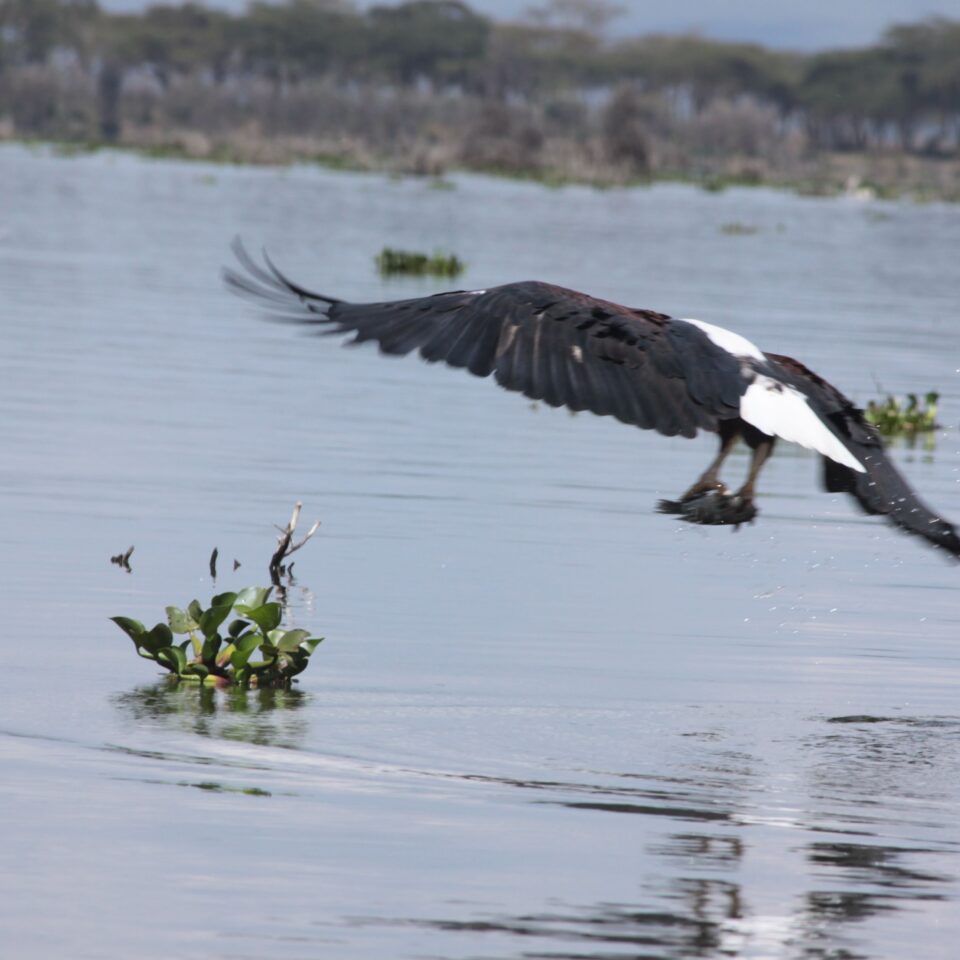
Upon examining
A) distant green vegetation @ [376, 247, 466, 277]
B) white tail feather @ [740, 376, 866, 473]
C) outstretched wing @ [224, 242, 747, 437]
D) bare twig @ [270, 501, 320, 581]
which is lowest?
bare twig @ [270, 501, 320, 581]

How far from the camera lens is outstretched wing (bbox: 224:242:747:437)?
835cm

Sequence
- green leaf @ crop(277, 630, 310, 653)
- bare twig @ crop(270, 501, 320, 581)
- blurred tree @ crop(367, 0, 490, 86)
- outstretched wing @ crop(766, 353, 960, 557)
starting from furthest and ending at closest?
blurred tree @ crop(367, 0, 490, 86)
bare twig @ crop(270, 501, 320, 581)
green leaf @ crop(277, 630, 310, 653)
outstretched wing @ crop(766, 353, 960, 557)

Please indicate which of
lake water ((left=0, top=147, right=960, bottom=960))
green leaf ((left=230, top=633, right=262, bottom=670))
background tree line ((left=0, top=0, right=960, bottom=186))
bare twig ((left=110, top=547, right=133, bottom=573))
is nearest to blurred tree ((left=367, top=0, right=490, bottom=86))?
background tree line ((left=0, top=0, right=960, bottom=186))

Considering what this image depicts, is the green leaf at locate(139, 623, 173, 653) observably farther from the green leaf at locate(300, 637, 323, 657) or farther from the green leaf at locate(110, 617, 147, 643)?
the green leaf at locate(300, 637, 323, 657)

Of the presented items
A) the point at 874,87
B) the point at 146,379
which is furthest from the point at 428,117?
the point at 146,379

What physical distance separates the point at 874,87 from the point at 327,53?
86.2 ft

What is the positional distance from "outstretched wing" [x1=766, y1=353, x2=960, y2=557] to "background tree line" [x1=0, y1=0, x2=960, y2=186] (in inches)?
3227

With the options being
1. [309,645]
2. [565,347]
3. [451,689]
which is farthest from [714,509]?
[309,645]

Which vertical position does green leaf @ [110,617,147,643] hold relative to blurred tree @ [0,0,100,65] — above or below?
below

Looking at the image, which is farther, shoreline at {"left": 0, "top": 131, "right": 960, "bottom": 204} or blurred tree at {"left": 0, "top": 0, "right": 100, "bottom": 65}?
blurred tree at {"left": 0, "top": 0, "right": 100, "bottom": 65}

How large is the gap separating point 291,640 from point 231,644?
267 millimetres

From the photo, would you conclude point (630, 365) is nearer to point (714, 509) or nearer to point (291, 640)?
point (714, 509)

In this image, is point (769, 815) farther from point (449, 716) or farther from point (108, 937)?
point (108, 937)

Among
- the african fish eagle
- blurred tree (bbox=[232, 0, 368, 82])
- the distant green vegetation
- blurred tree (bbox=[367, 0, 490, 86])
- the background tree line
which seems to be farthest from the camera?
blurred tree (bbox=[367, 0, 490, 86])
